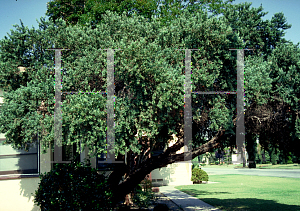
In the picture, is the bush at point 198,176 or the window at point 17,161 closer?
the window at point 17,161

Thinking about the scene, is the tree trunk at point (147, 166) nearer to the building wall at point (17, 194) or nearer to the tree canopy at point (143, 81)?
the tree canopy at point (143, 81)

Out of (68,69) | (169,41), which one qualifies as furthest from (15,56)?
(169,41)

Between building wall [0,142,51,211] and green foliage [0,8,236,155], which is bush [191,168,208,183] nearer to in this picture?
building wall [0,142,51,211]

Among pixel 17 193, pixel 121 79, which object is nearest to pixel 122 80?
pixel 121 79

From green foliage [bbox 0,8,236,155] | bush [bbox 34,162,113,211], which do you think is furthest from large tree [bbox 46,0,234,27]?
bush [bbox 34,162,113,211]

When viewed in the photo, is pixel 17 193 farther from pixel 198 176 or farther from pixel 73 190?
pixel 198 176

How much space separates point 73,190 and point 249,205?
8.16m

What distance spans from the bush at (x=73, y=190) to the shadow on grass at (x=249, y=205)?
240 inches

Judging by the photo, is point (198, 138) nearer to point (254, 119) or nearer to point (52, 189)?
point (254, 119)

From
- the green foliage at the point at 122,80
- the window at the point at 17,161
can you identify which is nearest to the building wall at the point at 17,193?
the window at the point at 17,161

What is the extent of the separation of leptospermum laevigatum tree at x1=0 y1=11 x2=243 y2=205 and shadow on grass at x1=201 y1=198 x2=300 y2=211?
5.37 meters

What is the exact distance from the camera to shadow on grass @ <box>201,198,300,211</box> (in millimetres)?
11695

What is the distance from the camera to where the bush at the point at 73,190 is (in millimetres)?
7758

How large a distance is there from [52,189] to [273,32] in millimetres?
7539
